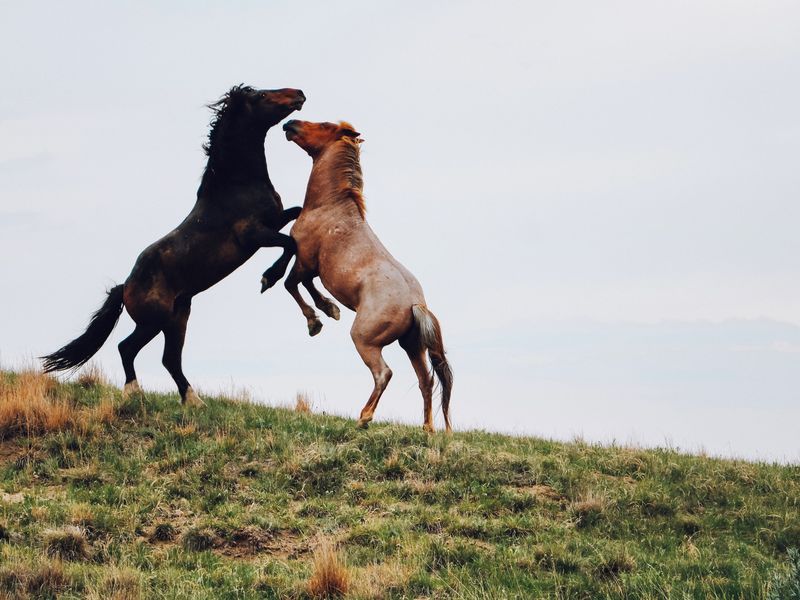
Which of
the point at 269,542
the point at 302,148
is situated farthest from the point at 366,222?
the point at 269,542

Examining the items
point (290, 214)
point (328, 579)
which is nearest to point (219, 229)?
point (290, 214)

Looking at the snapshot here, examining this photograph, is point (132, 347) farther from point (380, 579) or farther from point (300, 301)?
point (380, 579)

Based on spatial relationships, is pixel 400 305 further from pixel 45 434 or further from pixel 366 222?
pixel 45 434

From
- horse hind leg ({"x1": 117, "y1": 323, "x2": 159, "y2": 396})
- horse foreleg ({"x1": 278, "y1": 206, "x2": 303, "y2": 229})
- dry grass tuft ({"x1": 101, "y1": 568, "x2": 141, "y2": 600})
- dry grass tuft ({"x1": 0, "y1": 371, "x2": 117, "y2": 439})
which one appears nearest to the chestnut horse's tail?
horse foreleg ({"x1": 278, "y1": 206, "x2": 303, "y2": 229})

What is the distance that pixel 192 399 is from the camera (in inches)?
516

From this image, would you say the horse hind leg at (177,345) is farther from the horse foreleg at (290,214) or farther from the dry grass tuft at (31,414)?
the horse foreleg at (290,214)

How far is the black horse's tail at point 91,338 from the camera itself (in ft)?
45.2

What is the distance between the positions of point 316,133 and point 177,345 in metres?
3.27

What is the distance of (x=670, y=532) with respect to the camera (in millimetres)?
9930

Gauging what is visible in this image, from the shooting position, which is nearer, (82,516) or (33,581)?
(33,581)

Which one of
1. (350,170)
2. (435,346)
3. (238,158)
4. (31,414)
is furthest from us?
(238,158)

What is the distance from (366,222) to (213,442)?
324 cm

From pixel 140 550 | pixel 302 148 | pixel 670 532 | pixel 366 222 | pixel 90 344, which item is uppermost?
pixel 302 148

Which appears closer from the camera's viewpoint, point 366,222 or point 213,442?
point 213,442
